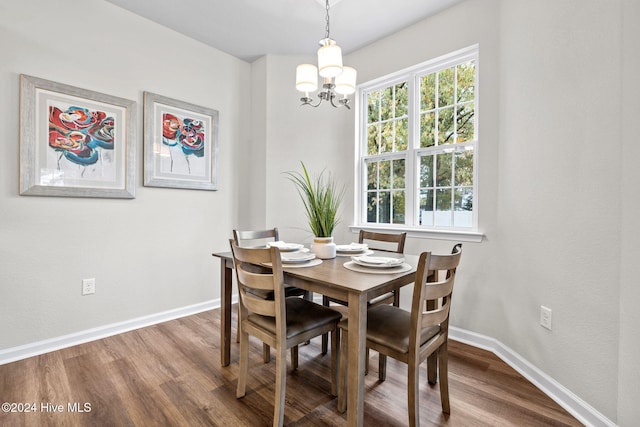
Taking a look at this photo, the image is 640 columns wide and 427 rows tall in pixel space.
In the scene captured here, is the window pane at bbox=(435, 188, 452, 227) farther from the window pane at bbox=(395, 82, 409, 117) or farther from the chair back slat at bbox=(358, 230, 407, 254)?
the window pane at bbox=(395, 82, 409, 117)

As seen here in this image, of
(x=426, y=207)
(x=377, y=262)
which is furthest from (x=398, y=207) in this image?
(x=377, y=262)

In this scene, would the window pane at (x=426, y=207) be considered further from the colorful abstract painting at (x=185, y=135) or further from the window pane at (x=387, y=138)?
the colorful abstract painting at (x=185, y=135)

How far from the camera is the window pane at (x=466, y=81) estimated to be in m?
2.46

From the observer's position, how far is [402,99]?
114 inches

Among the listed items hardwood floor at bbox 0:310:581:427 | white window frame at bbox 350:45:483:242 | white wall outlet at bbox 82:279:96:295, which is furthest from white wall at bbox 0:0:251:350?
white window frame at bbox 350:45:483:242

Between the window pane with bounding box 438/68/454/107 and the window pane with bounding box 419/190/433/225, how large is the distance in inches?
31.6

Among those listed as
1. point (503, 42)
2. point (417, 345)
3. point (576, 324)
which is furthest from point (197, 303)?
point (503, 42)

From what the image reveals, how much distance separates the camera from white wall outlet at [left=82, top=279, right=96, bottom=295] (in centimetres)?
235

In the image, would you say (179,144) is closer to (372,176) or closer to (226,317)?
(226,317)

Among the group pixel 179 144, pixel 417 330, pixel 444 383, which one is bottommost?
pixel 444 383

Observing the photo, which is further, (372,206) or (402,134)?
(372,206)

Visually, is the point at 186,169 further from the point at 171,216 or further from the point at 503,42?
the point at 503,42

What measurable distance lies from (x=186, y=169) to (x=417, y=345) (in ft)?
8.55

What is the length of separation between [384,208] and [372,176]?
382 millimetres
